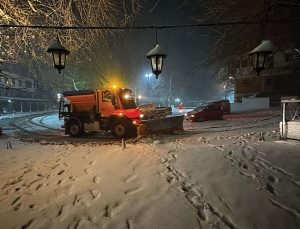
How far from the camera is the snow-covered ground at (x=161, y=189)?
16.5 ft

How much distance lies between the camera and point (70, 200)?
604cm

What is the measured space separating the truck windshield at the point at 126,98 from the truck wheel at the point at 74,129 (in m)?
3.60

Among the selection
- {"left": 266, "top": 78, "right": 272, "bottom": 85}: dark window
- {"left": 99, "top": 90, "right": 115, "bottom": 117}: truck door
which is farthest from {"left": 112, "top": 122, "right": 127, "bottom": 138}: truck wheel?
{"left": 266, "top": 78, "right": 272, "bottom": 85}: dark window

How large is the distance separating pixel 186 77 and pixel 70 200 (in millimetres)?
79795

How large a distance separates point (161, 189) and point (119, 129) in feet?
32.6

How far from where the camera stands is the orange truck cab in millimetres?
15938

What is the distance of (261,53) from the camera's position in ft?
22.6

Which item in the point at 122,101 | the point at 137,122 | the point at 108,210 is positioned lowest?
the point at 108,210

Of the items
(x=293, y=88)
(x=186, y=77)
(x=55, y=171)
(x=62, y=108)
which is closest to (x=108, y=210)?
(x=55, y=171)

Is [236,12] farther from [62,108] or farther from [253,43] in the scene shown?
[62,108]

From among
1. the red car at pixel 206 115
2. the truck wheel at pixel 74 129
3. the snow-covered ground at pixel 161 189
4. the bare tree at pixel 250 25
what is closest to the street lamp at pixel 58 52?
the snow-covered ground at pixel 161 189

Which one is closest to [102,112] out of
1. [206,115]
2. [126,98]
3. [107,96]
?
[107,96]

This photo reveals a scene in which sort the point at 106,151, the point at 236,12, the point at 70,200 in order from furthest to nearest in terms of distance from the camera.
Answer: the point at 236,12 < the point at 106,151 < the point at 70,200

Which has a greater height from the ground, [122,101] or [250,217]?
[122,101]
